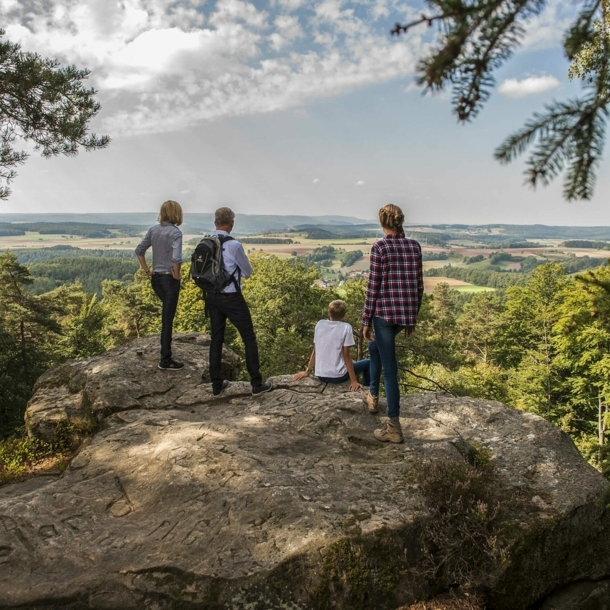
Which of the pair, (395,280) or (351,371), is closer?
(395,280)

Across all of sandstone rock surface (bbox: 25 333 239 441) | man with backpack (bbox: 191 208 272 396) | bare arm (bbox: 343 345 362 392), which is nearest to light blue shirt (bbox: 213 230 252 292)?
man with backpack (bbox: 191 208 272 396)

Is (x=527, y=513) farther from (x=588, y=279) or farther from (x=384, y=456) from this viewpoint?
(x=588, y=279)

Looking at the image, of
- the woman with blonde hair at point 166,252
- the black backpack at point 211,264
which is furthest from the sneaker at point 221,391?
the black backpack at point 211,264

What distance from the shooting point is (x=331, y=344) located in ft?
24.0

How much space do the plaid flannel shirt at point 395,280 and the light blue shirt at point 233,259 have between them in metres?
2.11

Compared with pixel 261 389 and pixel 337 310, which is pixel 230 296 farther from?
pixel 261 389

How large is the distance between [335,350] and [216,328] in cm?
196

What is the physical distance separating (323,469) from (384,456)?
32.4 inches

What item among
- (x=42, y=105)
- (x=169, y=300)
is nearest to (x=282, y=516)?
(x=169, y=300)

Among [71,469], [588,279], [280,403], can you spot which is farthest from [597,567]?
[71,469]

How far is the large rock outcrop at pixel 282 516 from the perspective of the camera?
3617 mm

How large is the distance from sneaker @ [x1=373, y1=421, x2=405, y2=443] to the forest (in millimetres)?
9676

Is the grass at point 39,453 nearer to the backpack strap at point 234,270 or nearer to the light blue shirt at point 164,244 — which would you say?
the light blue shirt at point 164,244

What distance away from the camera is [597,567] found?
16.4 ft
